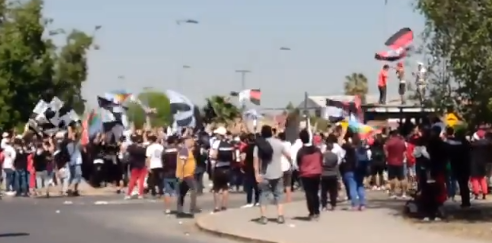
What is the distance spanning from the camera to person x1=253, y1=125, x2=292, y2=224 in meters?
20.2

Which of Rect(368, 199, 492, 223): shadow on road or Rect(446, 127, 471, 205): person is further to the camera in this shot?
Rect(446, 127, 471, 205): person

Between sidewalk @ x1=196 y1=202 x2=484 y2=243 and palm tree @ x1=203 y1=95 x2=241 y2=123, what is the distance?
2932cm

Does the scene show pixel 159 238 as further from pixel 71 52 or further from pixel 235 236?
pixel 71 52

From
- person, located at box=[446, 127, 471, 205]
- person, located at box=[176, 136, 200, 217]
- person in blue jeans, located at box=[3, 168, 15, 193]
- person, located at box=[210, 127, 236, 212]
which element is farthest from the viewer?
person in blue jeans, located at box=[3, 168, 15, 193]

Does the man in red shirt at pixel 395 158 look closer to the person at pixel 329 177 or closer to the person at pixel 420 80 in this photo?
the person at pixel 329 177

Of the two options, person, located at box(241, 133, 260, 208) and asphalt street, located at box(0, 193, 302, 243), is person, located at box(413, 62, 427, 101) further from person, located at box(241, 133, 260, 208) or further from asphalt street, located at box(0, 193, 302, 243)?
asphalt street, located at box(0, 193, 302, 243)

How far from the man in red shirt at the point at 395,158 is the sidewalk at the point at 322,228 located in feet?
9.50

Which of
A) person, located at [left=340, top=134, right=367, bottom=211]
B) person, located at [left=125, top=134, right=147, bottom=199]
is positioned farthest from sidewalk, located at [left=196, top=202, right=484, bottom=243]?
person, located at [left=125, top=134, right=147, bottom=199]

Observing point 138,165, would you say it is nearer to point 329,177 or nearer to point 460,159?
point 329,177

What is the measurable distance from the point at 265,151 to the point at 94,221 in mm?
4183

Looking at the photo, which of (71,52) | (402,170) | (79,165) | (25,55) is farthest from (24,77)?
(402,170)

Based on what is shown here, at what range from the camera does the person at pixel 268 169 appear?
2019cm

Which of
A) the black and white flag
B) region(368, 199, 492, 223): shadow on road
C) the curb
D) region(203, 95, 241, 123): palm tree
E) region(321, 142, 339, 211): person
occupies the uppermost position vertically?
region(203, 95, 241, 123): palm tree

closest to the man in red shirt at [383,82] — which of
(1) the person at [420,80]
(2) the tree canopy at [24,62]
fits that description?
(1) the person at [420,80]
